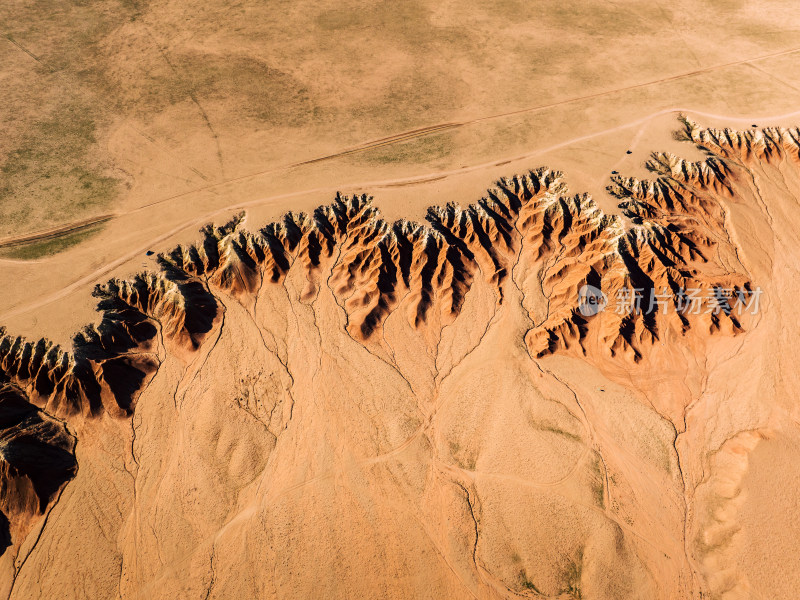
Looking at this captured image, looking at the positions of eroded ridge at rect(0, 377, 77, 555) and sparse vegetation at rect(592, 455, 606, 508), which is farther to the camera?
sparse vegetation at rect(592, 455, 606, 508)

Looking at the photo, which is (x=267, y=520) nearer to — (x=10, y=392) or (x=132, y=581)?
(x=132, y=581)

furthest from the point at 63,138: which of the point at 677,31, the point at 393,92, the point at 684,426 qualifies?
the point at 677,31
